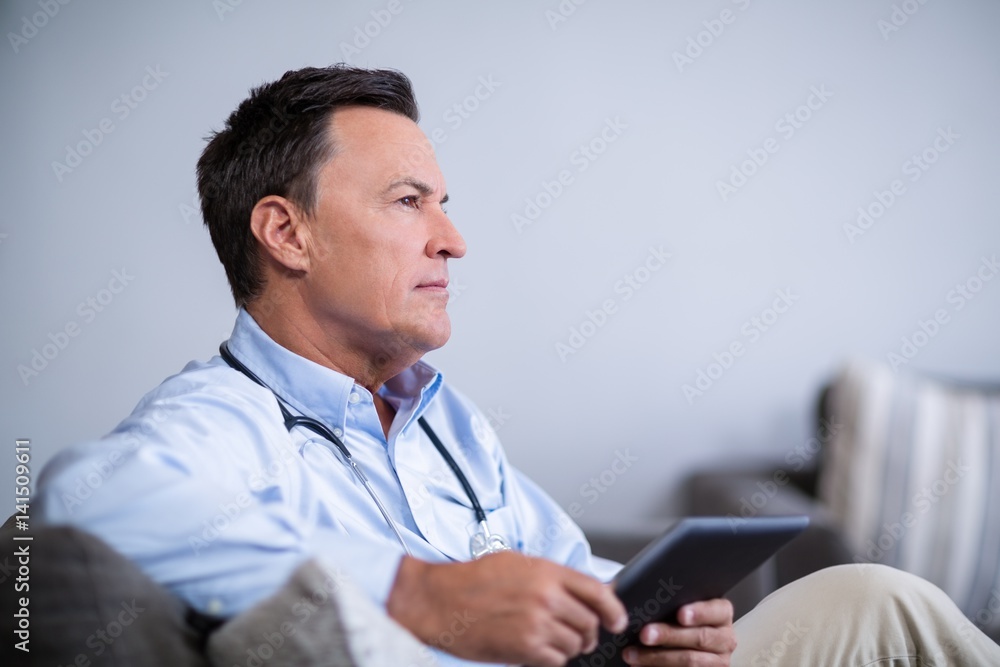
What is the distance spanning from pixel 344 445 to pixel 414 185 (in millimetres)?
413

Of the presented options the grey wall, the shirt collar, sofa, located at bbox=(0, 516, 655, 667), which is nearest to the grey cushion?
sofa, located at bbox=(0, 516, 655, 667)

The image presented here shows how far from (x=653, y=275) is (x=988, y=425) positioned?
2.99 ft

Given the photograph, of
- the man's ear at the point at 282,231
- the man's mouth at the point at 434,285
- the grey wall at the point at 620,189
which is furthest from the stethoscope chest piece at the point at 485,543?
the grey wall at the point at 620,189

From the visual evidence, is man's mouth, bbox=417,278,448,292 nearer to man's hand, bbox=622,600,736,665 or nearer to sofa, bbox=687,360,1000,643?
man's hand, bbox=622,600,736,665

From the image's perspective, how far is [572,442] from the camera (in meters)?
2.37

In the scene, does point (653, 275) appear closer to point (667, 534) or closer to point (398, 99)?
point (398, 99)

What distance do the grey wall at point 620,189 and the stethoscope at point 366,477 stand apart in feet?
2.47

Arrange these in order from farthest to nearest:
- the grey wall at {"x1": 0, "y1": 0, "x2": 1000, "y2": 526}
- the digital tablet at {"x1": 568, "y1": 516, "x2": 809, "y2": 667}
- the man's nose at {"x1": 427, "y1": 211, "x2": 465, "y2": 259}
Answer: the grey wall at {"x1": 0, "y1": 0, "x2": 1000, "y2": 526}
the man's nose at {"x1": 427, "y1": 211, "x2": 465, "y2": 259}
the digital tablet at {"x1": 568, "y1": 516, "x2": 809, "y2": 667}

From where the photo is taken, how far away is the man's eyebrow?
1278 millimetres

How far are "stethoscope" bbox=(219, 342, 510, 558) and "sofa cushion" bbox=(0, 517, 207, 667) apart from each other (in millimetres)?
408

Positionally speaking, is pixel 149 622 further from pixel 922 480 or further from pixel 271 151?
pixel 922 480

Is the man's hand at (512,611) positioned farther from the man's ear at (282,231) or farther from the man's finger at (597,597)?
the man's ear at (282,231)

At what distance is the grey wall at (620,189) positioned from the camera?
1897 millimetres

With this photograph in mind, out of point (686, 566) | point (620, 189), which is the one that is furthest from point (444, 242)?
point (620, 189)
